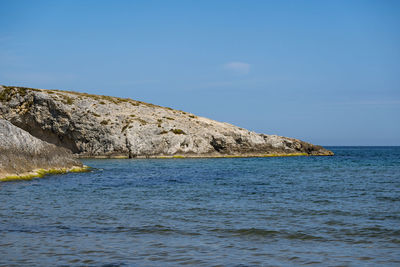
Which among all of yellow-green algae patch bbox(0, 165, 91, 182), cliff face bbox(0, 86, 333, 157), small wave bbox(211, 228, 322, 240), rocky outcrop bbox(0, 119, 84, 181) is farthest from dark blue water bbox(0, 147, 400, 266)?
cliff face bbox(0, 86, 333, 157)

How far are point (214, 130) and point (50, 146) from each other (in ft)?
205

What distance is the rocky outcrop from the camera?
116 ft

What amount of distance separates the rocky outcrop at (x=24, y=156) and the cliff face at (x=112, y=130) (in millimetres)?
46346

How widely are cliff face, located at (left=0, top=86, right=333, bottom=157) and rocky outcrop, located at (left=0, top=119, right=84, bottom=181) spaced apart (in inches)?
1825

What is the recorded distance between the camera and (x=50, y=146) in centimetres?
4466

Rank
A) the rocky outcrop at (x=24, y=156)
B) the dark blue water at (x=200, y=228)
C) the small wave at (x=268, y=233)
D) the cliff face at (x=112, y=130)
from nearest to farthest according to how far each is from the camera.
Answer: the dark blue water at (x=200, y=228) → the small wave at (x=268, y=233) → the rocky outcrop at (x=24, y=156) → the cliff face at (x=112, y=130)

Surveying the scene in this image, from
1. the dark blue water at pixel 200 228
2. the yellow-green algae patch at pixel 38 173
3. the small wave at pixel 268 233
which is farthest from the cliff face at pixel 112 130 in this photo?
the small wave at pixel 268 233

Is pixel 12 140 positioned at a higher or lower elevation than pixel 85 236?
higher

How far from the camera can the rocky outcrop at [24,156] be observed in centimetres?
3544

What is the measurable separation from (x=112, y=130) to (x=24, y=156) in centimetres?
5384

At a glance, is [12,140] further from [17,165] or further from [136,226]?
[136,226]

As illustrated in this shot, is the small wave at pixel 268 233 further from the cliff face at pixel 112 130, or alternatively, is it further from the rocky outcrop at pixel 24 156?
the cliff face at pixel 112 130

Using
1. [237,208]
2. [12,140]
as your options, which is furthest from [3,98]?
[237,208]

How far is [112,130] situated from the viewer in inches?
3649
